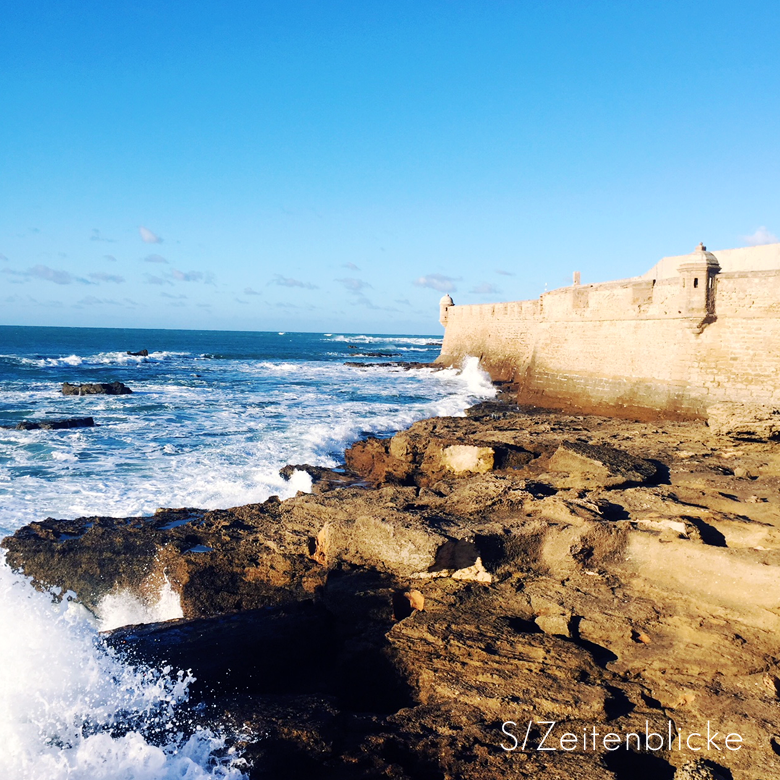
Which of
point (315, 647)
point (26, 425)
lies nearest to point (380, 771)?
point (315, 647)

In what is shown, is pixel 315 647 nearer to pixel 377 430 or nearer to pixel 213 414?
pixel 377 430

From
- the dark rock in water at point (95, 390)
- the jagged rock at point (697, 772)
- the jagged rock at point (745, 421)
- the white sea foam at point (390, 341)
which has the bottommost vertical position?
the jagged rock at point (697, 772)

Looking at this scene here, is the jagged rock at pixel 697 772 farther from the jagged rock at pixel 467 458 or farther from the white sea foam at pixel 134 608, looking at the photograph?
the jagged rock at pixel 467 458

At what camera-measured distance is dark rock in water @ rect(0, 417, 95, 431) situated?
14.9 m

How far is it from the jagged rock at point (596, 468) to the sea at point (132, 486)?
4.27m

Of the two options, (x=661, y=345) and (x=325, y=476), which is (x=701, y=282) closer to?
(x=661, y=345)

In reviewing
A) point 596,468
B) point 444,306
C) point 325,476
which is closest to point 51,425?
point 325,476

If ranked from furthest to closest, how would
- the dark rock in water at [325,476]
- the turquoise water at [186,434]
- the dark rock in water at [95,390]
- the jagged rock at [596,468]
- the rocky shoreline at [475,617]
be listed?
the dark rock in water at [95,390] → the dark rock in water at [325,476] → the turquoise water at [186,434] → the jagged rock at [596,468] → the rocky shoreline at [475,617]

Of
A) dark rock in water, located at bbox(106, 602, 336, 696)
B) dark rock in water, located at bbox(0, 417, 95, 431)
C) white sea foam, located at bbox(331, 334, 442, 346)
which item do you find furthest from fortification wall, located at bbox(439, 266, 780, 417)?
white sea foam, located at bbox(331, 334, 442, 346)

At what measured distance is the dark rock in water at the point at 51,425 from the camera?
14.9 meters

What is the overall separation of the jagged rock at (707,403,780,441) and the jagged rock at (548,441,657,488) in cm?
242

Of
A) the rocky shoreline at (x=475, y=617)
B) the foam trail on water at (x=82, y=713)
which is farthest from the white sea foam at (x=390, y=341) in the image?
the foam trail on water at (x=82, y=713)

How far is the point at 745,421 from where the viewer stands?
8562mm

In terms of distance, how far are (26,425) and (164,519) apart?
10.2 m
